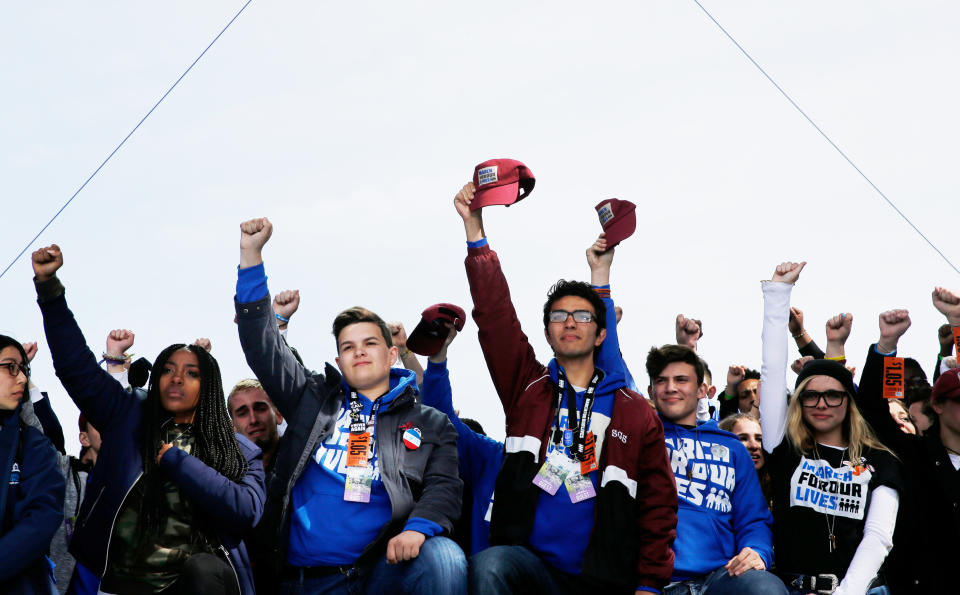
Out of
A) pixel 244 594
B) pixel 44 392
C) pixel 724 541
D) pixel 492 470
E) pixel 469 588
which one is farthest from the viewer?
pixel 44 392

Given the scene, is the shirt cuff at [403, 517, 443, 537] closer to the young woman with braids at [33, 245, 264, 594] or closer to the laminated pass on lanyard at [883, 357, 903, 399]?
the young woman with braids at [33, 245, 264, 594]

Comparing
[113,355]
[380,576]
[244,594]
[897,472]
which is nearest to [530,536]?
[380,576]

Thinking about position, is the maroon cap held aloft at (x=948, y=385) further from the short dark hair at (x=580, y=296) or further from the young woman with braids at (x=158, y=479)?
the young woman with braids at (x=158, y=479)

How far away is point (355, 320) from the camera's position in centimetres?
412

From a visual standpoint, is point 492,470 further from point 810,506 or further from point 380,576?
point 810,506

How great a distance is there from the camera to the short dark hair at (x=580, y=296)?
4086 millimetres

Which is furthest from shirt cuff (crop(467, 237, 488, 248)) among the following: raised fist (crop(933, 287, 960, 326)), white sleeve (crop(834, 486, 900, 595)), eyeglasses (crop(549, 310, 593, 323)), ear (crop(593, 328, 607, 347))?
raised fist (crop(933, 287, 960, 326))

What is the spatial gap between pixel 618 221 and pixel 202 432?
2.05 m

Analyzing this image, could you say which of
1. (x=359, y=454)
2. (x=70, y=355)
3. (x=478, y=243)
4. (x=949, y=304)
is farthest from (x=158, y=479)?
(x=949, y=304)

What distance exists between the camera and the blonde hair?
4.29 m

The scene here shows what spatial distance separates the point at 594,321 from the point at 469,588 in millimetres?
1215

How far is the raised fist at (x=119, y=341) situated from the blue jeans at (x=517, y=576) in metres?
2.75

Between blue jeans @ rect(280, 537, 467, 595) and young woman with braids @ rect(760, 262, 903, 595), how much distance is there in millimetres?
1532

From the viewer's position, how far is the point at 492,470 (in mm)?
4500
